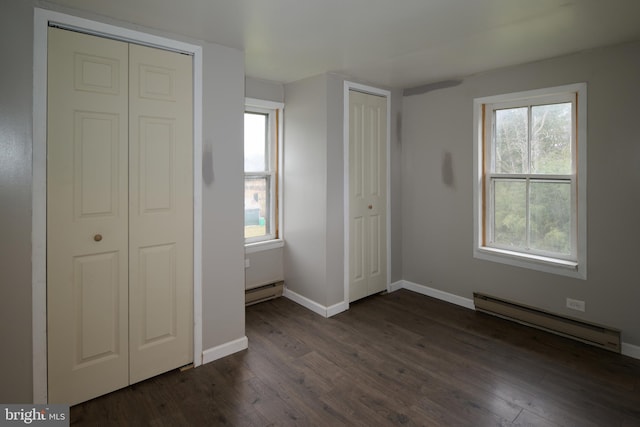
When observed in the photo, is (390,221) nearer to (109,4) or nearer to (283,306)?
(283,306)

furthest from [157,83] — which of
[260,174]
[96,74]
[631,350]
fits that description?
[631,350]

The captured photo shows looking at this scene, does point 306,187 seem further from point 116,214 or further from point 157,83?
point 116,214

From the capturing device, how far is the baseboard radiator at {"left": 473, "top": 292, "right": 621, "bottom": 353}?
2.96 metres

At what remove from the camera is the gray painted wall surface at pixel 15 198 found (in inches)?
77.9

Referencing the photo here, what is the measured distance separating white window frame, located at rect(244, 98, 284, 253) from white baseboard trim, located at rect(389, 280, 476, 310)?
5.06 feet

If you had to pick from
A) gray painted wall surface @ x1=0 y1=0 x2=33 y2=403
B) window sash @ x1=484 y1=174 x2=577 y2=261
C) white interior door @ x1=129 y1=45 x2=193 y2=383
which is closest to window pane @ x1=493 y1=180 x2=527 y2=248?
window sash @ x1=484 y1=174 x2=577 y2=261

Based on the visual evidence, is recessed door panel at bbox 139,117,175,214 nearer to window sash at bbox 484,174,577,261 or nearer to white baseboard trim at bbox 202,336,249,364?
white baseboard trim at bbox 202,336,249,364

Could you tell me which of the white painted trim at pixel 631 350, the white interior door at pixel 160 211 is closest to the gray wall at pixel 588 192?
the white painted trim at pixel 631 350

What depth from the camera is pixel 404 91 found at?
4359 millimetres

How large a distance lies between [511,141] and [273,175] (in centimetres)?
248

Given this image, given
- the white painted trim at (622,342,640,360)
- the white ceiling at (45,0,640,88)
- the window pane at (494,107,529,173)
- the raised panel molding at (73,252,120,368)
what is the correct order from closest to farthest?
the white ceiling at (45,0,640,88) < the raised panel molding at (73,252,120,368) < the white painted trim at (622,342,640,360) < the window pane at (494,107,529,173)

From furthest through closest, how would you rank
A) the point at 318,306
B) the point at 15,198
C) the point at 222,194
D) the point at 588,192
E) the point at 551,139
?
the point at 318,306 → the point at 551,139 → the point at 588,192 → the point at 222,194 → the point at 15,198

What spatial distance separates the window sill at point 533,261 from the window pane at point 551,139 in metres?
0.80

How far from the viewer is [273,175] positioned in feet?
13.6
